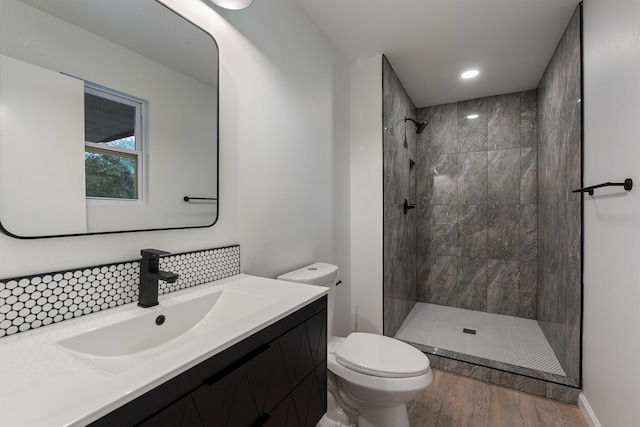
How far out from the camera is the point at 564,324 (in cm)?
204

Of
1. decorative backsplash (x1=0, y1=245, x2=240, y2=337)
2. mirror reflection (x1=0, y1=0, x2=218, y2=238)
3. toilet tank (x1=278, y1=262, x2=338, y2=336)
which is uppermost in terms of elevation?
mirror reflection (x1=0, y1=0, x2=218, y2=238)

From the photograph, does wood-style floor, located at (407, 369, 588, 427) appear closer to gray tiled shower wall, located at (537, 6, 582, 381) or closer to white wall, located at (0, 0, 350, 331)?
gray tiled shower wall, located at (537, 6, 582, 381)

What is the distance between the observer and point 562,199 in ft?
6.91

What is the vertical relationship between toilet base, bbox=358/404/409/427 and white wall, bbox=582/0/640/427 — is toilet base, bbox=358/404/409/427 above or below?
below

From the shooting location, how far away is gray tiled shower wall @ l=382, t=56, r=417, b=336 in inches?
93.4

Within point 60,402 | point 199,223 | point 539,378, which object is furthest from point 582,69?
point 60,402

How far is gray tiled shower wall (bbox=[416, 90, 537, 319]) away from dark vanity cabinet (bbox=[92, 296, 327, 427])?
269 cm

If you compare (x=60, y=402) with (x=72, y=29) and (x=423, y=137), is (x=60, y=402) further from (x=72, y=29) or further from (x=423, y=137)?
(x=423, y=137)

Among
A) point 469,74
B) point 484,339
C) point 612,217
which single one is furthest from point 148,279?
point 469,74

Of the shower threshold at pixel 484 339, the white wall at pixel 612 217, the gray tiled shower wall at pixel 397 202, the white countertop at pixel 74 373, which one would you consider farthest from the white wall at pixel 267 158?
the white wall at pixel 612 217

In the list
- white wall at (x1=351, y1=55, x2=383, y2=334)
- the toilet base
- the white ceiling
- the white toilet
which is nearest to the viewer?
the white toilet

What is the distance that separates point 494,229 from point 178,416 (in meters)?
3.39

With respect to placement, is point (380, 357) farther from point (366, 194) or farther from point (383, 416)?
point (366, 194)

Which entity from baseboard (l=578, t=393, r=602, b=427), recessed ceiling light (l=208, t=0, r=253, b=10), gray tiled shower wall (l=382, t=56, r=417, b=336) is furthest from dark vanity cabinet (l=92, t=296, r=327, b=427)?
baseboard (l=578, t=393, r=602, b=427)
